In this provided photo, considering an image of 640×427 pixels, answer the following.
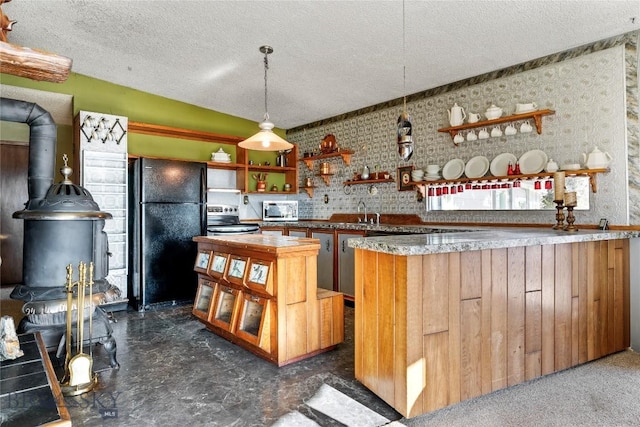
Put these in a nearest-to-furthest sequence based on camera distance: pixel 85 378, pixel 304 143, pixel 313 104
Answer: pixel 85 378 → pixel 313 104 → pixel 304 143

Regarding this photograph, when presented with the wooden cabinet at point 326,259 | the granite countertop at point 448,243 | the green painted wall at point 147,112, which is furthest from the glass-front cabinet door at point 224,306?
the green painted wall at point 147,112

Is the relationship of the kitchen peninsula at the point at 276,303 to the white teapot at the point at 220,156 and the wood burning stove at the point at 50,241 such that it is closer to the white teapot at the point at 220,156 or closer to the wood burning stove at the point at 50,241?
the wood burning stove at the point at 50,241

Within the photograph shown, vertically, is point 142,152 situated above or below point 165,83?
below

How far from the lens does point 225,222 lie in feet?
19.6

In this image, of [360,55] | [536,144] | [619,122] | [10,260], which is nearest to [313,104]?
[360,55]

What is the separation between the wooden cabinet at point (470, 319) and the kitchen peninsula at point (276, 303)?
0.60m

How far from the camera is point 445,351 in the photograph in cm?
226

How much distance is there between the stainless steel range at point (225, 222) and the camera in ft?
17.4

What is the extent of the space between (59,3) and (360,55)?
2.87 metres

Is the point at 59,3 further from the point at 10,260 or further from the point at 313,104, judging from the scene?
the point at 10,260

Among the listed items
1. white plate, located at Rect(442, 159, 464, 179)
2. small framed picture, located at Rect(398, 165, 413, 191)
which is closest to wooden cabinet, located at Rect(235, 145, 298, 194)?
small framed picture, located at Rect(398, 165, 413, 191)

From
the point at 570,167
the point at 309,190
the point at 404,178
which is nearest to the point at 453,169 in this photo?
the point at 404,178

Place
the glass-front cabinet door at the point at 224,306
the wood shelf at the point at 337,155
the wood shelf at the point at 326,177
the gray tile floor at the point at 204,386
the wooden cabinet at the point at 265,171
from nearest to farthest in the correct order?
the gray tile floor at the point at 204,386 < the glass-front cabinet door at the point at 224,306 < the wood shelf at the point at 337,155 < the wooden cabinet at the point at 265,171 < the wood shelf at the point at 326,177

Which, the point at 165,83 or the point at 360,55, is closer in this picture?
the point at 360,55
